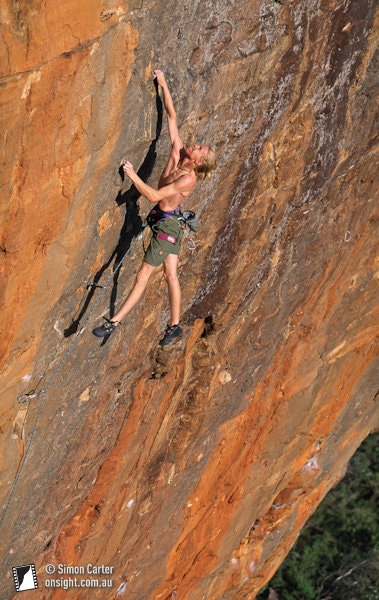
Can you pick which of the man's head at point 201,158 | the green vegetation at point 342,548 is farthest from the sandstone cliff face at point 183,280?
the green vegetation at point 342,548

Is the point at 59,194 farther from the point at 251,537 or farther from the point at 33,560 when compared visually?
the point at 251,537

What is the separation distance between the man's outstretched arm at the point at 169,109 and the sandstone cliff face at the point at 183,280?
92mm

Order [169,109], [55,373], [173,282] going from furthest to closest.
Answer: [173,282] → [55,373] → [169,109]

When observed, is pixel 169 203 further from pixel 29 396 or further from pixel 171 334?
pixel 29 396

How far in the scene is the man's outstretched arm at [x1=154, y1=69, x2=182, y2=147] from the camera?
215 inches

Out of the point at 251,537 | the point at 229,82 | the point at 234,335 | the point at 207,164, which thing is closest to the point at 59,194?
the point at 207,164

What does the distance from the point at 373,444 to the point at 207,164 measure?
54.3 ft

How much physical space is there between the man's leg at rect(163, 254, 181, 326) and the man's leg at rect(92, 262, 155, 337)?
0.66 ft

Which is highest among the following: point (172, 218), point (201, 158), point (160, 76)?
point (160, 76)

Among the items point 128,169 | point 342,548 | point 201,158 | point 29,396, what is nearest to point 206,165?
point 201,158

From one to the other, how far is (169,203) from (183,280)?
1.32m

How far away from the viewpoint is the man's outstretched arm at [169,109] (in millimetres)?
5453

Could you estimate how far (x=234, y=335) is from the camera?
8695 mm

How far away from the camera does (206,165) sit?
592cm
